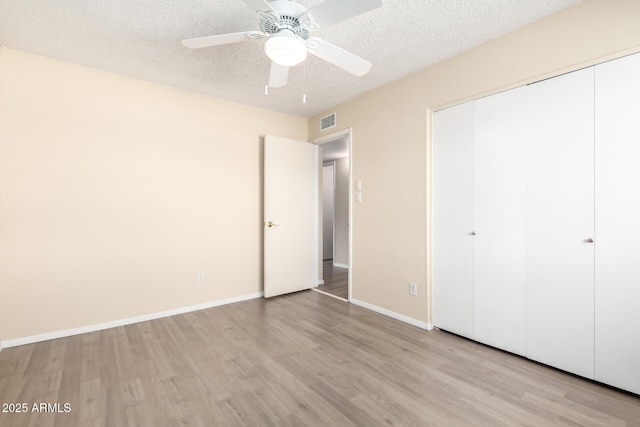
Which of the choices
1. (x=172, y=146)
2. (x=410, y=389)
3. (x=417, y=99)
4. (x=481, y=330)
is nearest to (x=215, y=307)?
(x=172, y=146)

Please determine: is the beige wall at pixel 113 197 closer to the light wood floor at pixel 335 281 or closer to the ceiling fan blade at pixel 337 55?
the light wood floor at pixel 335 281

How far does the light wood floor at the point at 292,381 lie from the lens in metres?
1.63

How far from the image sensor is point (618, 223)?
5.96ft

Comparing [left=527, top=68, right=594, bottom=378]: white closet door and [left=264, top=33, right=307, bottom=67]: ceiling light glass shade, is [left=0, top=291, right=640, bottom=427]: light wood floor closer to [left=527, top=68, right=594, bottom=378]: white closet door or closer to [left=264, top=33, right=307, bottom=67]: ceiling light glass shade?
[left=527, top=68, right=594, bottom=378]: white closet door

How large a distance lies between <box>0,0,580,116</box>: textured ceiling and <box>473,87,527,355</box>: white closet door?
0.61 m

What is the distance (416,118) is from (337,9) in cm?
165

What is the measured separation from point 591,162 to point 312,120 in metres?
3.27

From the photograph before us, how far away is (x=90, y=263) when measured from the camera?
9.17 feet

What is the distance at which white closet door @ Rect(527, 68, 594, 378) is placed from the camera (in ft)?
6.34

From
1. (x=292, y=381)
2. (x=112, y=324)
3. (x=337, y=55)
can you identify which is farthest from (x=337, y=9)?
(x=112, y=324)

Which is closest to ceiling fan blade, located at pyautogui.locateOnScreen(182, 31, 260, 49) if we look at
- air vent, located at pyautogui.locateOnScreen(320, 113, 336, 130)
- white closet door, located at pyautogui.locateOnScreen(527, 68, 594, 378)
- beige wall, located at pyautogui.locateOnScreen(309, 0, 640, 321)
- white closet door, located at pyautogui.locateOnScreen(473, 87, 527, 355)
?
beige wall, located at pyautogui.locateOnScreen(309, 0, 640, 321)

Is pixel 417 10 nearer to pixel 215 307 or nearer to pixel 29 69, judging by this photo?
pixel 29 69

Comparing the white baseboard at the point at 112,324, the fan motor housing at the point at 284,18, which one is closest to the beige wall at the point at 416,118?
the fan motor housing at the point at 284,18

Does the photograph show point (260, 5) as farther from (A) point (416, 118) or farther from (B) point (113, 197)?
(B) point (113, 197)
